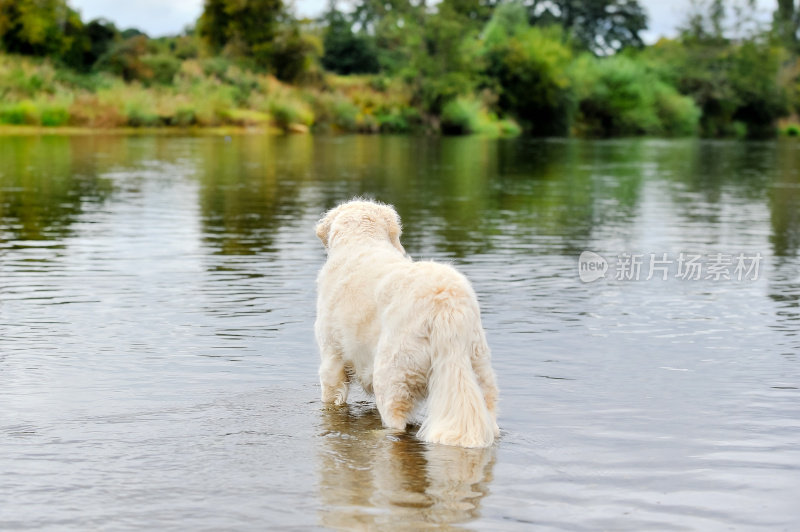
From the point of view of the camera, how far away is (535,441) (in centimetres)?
688

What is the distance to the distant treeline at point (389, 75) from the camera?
6069 centimetres

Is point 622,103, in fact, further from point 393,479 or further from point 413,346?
point 393,479

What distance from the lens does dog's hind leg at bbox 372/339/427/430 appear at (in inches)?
254

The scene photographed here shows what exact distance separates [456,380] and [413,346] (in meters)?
0.36

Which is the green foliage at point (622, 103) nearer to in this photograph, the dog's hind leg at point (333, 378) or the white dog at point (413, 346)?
the dog's hind leg at point (333, 378)

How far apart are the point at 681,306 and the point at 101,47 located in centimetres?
6230

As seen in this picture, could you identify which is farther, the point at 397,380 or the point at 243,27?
the point at 243,27

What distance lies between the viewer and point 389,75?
8388 cm

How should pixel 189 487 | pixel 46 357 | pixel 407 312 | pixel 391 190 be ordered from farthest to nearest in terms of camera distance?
pixel 391 190 → pixel 46 357 → pixel 407 312 → pixel 189 487

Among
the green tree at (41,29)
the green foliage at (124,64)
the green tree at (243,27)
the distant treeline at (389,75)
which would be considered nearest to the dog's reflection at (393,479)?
the distant treeline at (389,75)

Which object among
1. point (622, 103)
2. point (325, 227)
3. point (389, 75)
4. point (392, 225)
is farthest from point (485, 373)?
point (622, 103)

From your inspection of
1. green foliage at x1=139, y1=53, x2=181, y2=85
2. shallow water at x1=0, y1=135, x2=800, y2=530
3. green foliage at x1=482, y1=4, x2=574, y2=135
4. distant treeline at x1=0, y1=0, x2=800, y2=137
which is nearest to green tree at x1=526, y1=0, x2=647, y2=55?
distant treeline at x1=0, y1=0, x2=800, y2=137

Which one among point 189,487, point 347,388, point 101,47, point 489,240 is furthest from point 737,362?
point 101,47

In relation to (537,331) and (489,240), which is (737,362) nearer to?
(537,331)
